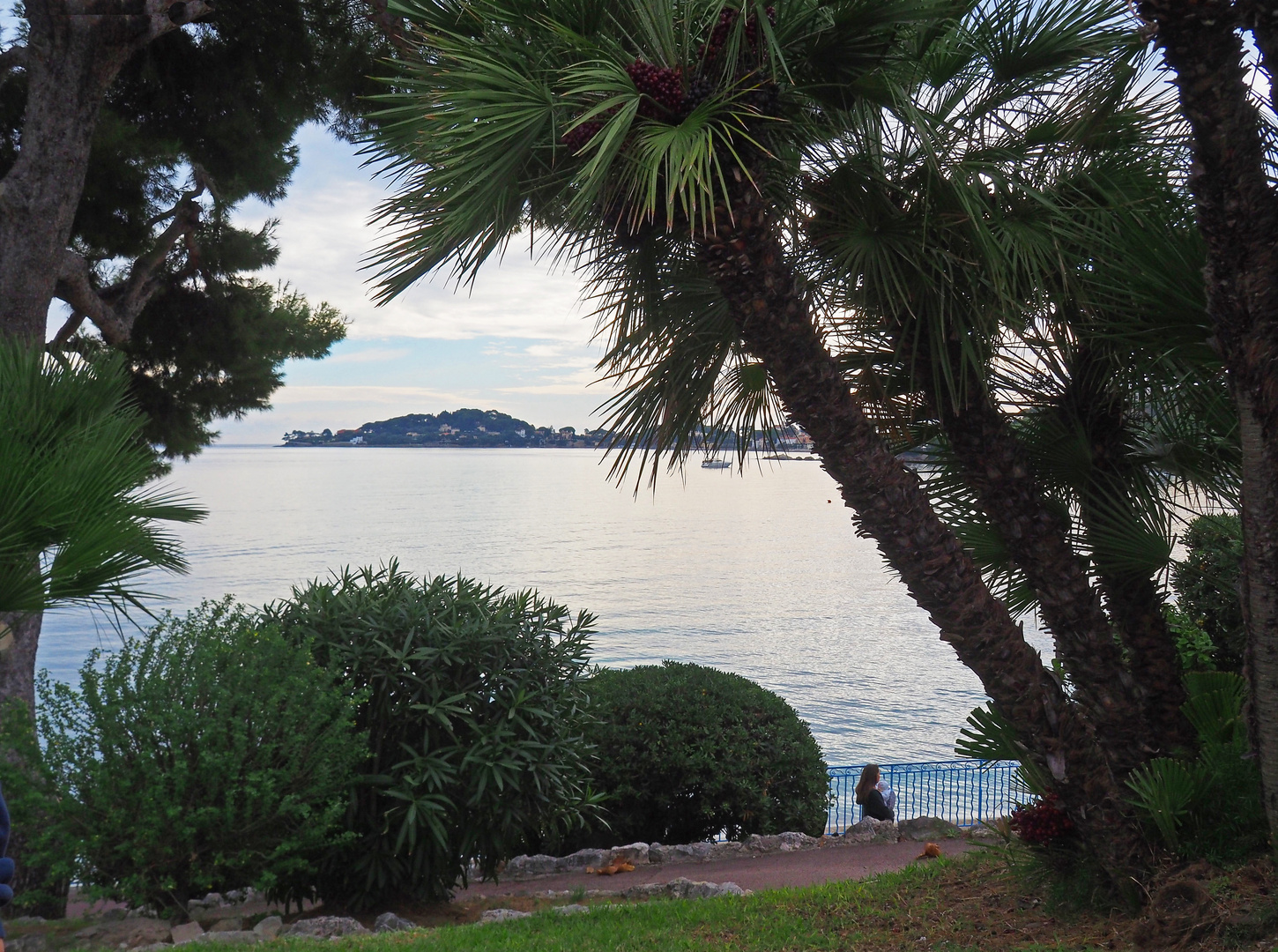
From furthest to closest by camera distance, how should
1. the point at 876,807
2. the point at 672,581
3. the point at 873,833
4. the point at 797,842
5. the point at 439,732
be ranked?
the point at 672,581, the point at 876,807, the point at 873,833, the point at 797,842, the point at 439,732

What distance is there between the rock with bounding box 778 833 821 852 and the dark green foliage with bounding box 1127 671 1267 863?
4304 millimetres

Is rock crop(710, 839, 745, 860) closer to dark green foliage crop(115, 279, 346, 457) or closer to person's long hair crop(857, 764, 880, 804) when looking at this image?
person's long hair crop(857, 764, 880, 804)

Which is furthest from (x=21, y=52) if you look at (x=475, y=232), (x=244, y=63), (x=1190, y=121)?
(x=1190, y=121)

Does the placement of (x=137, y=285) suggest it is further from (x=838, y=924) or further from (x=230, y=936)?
(x=838, y=924)

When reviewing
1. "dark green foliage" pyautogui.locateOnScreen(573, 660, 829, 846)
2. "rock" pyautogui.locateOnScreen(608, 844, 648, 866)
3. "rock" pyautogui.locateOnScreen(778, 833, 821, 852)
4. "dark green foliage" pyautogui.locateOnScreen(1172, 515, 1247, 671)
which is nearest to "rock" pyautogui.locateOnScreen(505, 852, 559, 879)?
"rock" pyautogui.locateOnScreen(608, 844, 648, 866)

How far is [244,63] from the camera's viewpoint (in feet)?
35.4

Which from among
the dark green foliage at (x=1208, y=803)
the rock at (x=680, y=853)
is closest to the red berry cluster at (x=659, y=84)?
the dark green foliage at (x=1208, y=803)

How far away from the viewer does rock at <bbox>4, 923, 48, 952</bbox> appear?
5133 mm

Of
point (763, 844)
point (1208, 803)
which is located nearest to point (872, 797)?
point (763, 844)

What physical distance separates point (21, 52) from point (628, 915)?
9965 millimetres

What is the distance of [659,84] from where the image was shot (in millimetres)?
3934

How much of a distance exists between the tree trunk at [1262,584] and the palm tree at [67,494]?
3.99 meters

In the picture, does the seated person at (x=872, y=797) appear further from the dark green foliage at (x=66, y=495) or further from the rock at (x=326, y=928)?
the dark green foliage at (x=66, y=495)

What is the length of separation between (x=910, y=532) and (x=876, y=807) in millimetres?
6920
